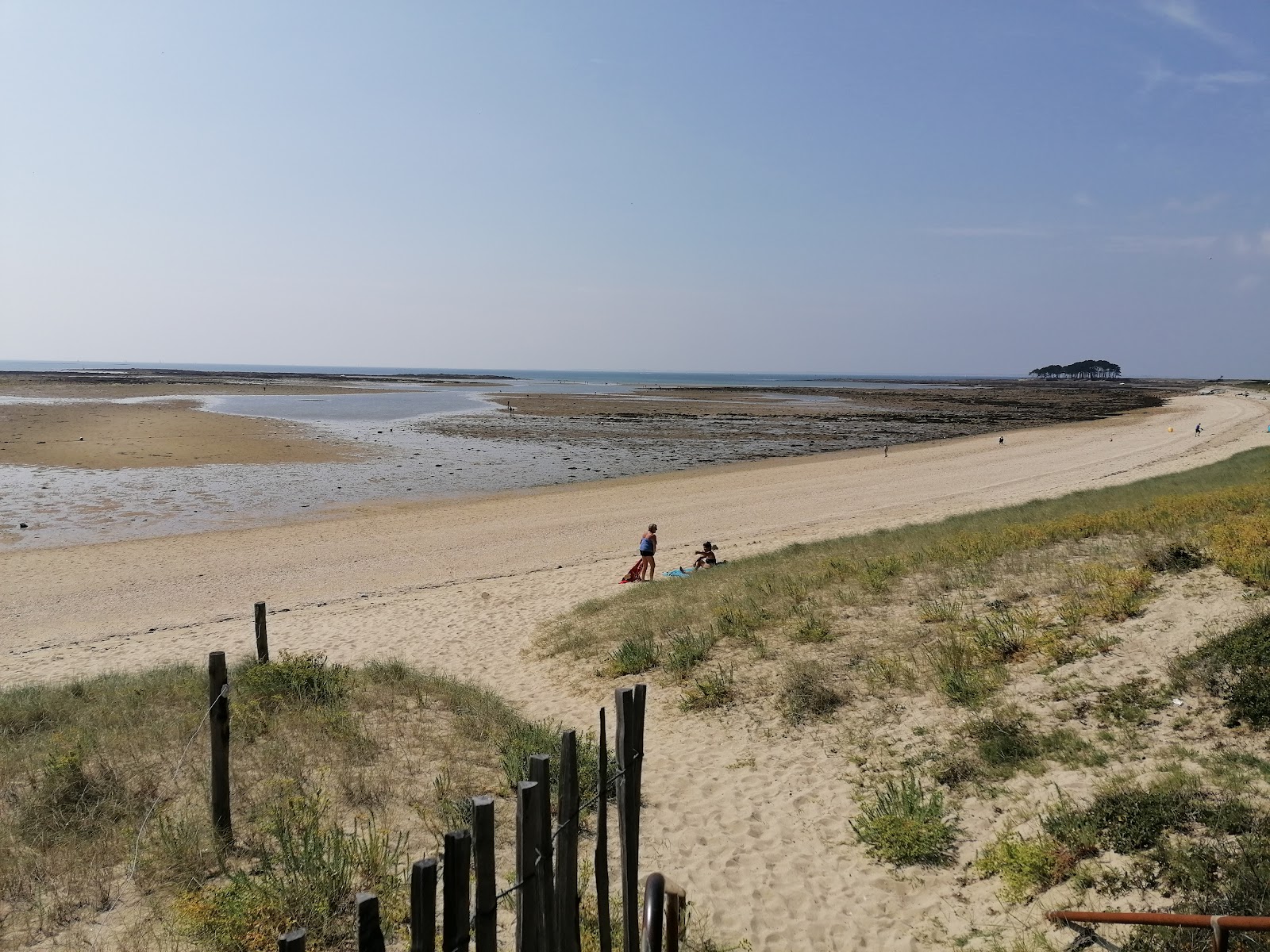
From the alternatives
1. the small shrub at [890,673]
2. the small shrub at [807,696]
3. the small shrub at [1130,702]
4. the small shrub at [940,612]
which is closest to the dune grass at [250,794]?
the small shrub at [807,696]

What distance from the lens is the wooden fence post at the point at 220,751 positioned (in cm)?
562

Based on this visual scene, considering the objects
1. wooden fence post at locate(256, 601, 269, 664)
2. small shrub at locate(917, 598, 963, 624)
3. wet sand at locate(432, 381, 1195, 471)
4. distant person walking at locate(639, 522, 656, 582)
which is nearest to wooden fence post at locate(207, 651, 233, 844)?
wooden fence post at locate(256, 601, 269, 664)

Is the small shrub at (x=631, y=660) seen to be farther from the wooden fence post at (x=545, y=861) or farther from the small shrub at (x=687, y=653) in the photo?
the wooden fence post at (x=545, y=861)

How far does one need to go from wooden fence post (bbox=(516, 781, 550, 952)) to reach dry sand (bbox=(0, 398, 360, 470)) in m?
36.1

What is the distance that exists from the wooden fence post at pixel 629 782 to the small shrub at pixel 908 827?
89.3 inches

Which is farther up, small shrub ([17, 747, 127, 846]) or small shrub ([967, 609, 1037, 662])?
small shrub ([967, 609, 1037, 662])

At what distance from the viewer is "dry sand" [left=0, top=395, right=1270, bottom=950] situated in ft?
18.4

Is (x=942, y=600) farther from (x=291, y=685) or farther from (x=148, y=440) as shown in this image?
(x=148, y=440)

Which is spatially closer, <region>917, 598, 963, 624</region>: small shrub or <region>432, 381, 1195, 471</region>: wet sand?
<region>917, 598, 963, 624</region>: small shrub

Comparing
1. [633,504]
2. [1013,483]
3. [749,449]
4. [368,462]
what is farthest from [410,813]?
[749,449]

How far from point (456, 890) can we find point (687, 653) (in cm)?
719

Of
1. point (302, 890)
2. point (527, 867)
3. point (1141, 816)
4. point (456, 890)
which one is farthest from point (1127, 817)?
point (302, 890)

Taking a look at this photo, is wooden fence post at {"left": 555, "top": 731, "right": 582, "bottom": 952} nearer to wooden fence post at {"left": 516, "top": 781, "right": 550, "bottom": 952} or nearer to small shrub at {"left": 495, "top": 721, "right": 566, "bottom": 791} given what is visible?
wooden fence post at {"left": 516, "top": 781, "right": 550, "bottom": 952}

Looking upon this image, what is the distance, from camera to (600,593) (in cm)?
1562
